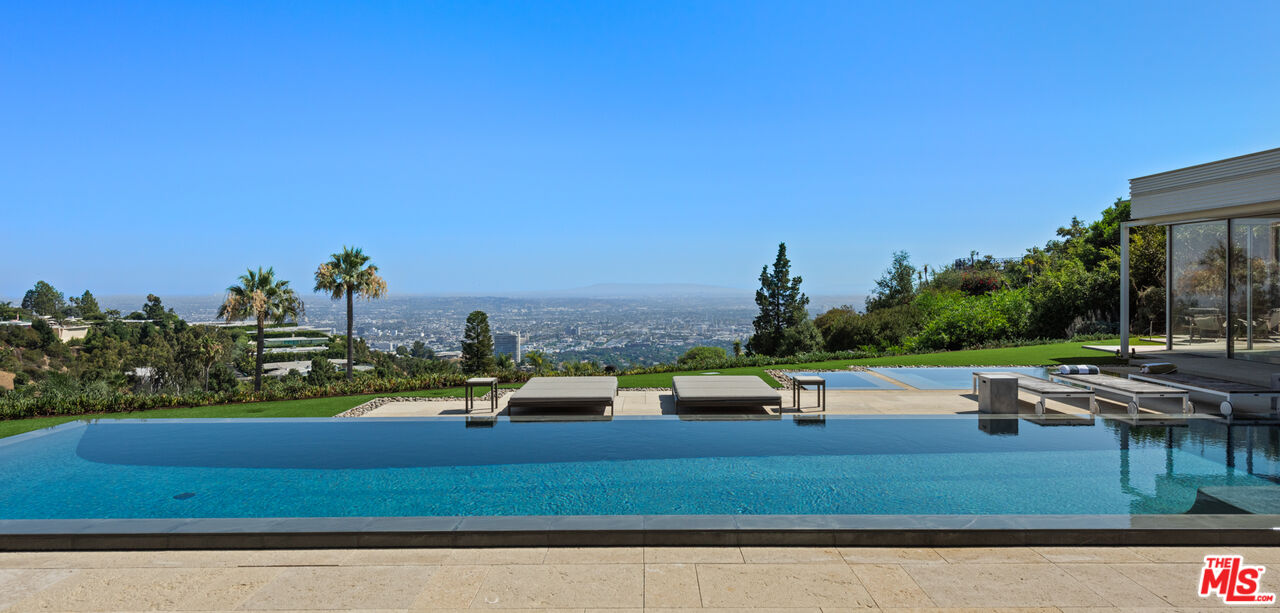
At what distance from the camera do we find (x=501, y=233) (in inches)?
5586

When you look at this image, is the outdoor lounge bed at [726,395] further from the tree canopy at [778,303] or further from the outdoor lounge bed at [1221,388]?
the tree canopy at [778,303]

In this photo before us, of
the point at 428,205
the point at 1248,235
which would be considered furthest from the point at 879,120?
the point at 428,205

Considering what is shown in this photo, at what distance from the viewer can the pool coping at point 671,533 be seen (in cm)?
363

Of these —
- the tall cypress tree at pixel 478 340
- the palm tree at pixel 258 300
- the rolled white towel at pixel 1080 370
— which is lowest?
the tall cypress tree at pixel 478 340

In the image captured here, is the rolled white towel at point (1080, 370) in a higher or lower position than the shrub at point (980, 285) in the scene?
lower

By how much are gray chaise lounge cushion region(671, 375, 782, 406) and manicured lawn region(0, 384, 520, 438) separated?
4123 millimetres

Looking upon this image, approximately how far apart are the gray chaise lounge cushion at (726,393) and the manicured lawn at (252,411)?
4123 mm

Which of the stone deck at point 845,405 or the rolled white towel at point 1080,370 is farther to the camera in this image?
the rolled white towel at point 1080,370

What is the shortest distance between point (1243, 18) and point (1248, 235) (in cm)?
733

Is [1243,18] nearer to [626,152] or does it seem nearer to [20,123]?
[626,152]

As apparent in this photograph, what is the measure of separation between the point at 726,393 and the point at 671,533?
509cm

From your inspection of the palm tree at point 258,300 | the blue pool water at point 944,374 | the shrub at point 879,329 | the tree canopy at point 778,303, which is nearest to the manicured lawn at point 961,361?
the blue pool water at point 944,374

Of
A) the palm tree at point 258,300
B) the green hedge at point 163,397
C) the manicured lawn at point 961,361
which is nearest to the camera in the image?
the green hedge at point 163,397

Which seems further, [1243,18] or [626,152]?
[626,152]
